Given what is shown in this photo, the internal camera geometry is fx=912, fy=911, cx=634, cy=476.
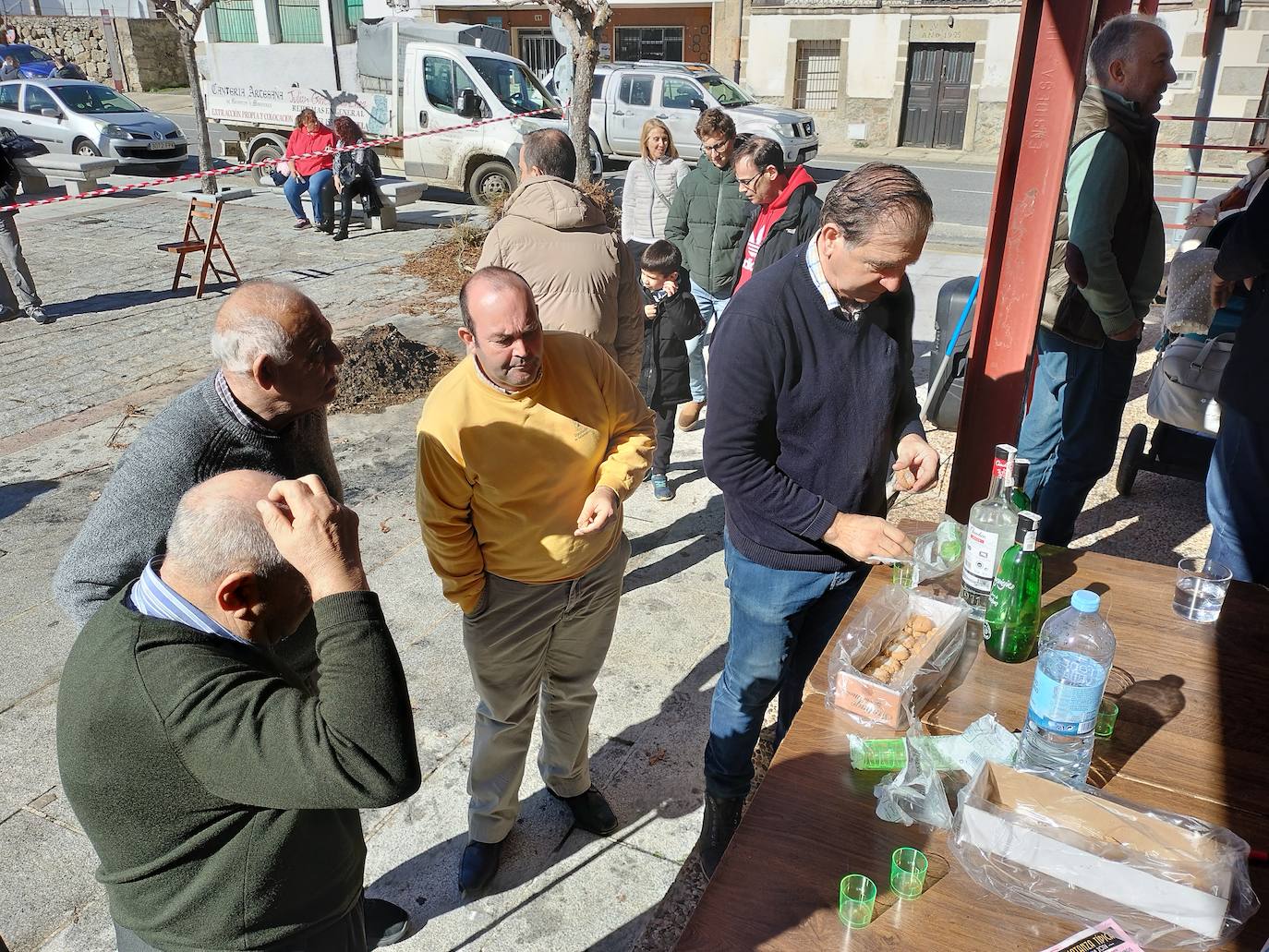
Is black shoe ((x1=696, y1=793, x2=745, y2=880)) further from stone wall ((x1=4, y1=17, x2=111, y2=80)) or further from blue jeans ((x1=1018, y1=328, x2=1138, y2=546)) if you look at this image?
stone wall ((x1=4, y1=17, x2=111, y2=80))

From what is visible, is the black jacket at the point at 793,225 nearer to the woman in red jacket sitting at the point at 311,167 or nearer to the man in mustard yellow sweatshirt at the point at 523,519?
the man in mustard yellow sweatshirt at the point at 523,519

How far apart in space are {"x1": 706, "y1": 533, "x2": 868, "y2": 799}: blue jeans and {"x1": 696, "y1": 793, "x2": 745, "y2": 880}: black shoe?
3 centimetres

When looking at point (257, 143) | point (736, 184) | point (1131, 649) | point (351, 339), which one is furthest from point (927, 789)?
point (257, 143)

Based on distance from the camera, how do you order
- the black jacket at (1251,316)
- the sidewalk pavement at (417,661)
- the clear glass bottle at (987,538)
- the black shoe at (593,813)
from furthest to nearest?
1. the black shoe at (593,813)
2. the black jacket at (1251,316)
3. the sidewalk pavement at (417,661)
4. the clear glass bottle at (987,538)

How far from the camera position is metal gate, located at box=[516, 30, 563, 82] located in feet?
97.1

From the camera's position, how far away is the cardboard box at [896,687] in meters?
2.00

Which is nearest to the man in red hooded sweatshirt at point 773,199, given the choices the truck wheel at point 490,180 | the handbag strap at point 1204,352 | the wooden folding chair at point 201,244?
the handbag strap at point 1204,352

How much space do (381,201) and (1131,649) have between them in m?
12.6

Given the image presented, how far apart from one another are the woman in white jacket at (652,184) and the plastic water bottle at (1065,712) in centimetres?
489

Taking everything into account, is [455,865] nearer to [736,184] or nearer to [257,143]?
A: [736,184]

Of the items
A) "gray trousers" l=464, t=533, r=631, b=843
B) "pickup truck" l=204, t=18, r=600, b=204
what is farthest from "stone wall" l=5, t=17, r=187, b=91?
"gray trousers" l=464, t=533, r=631, b=843

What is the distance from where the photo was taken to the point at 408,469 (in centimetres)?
604

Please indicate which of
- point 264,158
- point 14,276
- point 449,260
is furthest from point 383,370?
point 264,158

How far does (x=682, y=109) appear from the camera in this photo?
1705cm
